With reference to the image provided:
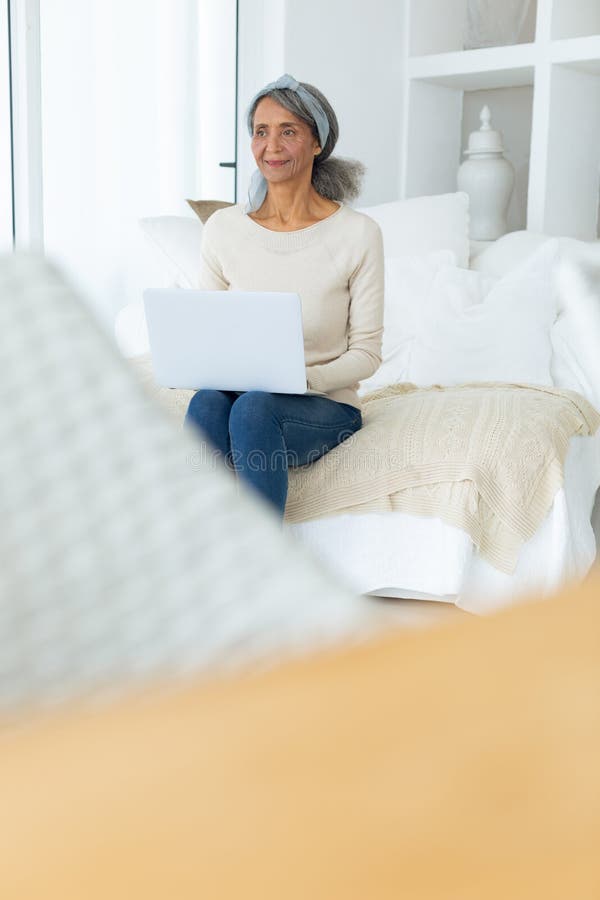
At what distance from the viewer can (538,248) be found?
10.6 ft

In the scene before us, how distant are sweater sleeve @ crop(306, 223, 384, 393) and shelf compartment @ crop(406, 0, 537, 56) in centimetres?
220

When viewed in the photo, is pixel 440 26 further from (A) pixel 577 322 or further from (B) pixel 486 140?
(A) pixel 577 322

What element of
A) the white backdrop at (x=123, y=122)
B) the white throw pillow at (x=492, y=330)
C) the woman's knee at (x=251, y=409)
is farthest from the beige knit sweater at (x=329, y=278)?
the white backdrop at (x=123, y=122)

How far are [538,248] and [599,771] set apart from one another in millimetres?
3215

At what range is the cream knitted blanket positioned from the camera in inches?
91.0

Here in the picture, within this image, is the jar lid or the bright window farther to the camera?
the jar lid

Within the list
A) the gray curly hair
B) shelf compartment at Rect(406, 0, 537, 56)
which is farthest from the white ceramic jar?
the gray curly hair

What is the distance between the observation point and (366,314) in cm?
254

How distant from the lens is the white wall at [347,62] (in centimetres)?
410

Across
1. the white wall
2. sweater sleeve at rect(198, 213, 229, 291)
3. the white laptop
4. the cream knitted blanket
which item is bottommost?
the cream knitted blanket

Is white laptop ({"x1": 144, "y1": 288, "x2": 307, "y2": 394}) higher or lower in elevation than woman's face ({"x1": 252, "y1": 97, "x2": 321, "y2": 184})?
lower

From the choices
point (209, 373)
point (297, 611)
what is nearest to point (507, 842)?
point (297, 611)

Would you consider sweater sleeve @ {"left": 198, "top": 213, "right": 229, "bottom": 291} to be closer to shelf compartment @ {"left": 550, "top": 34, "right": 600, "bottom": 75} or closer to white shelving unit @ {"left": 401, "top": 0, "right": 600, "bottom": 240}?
white shelving unit @ {"left": 401, "top": 0, "right": 600, "bottom": 240}

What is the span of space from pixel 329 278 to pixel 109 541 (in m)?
2.07
